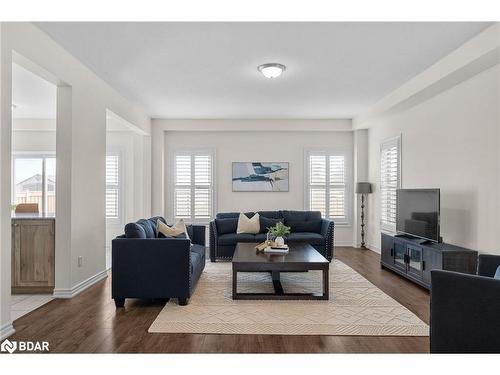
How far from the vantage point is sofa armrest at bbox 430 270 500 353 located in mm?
2023

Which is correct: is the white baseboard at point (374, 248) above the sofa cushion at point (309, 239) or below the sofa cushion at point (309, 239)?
below

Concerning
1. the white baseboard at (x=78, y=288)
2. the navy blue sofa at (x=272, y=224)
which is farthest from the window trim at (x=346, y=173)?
the white baseboard at (x=78, y=288)

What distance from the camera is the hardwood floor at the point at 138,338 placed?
2.74 meters

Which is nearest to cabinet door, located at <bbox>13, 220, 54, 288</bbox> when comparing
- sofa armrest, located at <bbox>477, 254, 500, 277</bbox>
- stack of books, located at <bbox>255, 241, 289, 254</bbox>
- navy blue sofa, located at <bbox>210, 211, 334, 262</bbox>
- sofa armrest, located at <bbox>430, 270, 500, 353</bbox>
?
stack of books, located at <bbox>255, 241, 289, 254</bbox>

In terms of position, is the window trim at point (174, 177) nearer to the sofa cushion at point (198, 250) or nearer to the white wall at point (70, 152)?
the white wall at point (70, 152)

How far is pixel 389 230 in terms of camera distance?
21.8 ft

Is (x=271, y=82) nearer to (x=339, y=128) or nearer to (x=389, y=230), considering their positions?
(x=339, y=128)

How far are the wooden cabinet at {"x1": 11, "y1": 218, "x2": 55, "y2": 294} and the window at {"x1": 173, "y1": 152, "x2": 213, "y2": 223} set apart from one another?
3.88 m

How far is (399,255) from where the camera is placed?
5.17 m

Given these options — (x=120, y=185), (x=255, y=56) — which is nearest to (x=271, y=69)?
(x=255, y=56)

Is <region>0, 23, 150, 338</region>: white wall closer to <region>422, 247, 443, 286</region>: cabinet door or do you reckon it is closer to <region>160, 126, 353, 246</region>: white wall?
<region>160, 126, 353, 246</region>: white wall

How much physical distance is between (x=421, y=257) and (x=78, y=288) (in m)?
4.25

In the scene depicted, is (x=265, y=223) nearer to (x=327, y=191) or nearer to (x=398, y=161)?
(x=327, y=191)

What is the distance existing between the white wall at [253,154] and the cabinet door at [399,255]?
2684 millimetres
